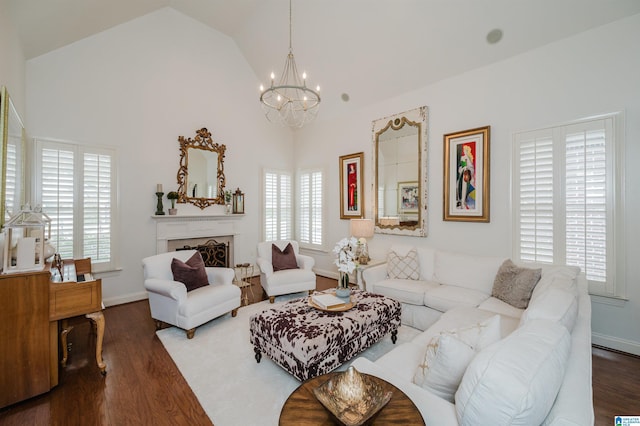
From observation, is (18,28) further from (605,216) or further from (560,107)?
(605,216)

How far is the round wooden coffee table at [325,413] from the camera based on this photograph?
1.11 m

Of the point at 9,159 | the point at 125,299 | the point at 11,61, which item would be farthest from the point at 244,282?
the point at 11,61

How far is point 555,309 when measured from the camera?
1505mm

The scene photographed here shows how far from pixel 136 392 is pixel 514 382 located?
8.74 feet

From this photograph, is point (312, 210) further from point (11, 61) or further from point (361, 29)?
point (11, 61)

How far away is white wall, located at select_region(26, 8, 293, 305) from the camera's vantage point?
153 inches

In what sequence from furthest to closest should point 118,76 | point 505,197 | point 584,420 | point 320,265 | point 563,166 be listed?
point 320,265
point 118,76
point 505,197
point 563,166
point 584,420

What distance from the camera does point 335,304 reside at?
270cm

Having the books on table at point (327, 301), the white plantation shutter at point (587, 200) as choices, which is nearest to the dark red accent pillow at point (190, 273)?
the books on table at point (327, 301)

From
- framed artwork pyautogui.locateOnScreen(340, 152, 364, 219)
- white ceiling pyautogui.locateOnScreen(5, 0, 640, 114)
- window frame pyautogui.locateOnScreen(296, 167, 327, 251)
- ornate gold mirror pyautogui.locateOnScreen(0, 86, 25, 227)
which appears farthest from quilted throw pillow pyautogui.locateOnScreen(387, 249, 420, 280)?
ornate gold mirror pyautogui.locateOnScreen(0, 86, 25, 227)

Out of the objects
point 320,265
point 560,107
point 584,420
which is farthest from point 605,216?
point 320,265

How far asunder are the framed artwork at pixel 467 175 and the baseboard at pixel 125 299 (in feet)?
16.1

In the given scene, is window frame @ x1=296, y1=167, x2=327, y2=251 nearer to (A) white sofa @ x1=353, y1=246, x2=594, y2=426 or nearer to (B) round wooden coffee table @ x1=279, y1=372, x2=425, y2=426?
(A) white sofa @ x1=353, y1=246, x2=594, y2=426

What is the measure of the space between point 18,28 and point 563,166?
20.3 feet
